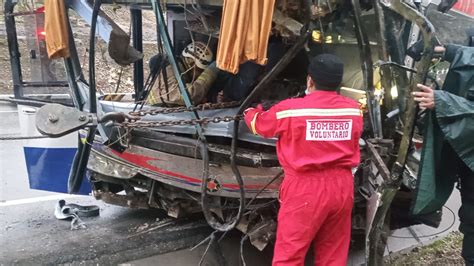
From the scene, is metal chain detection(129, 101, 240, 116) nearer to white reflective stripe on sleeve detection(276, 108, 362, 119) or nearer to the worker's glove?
white reflective stripe on sleeve detection(276, 108, 362, 119)

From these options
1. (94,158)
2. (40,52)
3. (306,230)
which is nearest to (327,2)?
(306,230)

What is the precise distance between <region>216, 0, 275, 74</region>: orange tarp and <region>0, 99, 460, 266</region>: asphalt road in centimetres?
183

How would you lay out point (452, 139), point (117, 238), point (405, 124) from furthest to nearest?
point (117, 238), point (405, 124), point (452, 139)

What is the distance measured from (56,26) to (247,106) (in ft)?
5.07

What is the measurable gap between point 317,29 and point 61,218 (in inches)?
121

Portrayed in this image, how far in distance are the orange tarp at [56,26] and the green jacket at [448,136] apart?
2.66 meters

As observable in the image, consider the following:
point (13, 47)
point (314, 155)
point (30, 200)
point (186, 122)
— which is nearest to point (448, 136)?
point (314, 155)

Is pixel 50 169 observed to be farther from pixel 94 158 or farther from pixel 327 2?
pixel 327 2

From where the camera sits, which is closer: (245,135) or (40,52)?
(245,135)

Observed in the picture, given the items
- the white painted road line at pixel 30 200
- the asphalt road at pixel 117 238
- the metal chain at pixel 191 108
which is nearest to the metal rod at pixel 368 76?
the metal chain at pixel 191 108

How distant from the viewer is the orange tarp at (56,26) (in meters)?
3.65

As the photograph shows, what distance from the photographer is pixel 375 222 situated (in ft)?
10.8

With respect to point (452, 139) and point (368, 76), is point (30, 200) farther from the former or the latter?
point (452, 139)

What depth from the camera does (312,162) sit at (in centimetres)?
286
